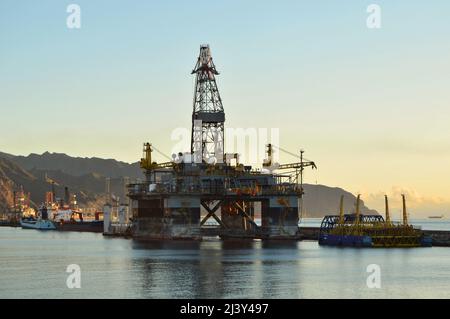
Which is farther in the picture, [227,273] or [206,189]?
[206,189]

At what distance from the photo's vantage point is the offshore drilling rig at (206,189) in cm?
15238

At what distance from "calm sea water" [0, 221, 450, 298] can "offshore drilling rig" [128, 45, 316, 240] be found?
13720 mm

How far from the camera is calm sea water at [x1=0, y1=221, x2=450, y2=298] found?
7769 centimetres

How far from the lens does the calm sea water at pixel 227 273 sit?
77.7m

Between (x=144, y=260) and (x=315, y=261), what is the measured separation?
24.2m

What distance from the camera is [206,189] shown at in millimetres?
155625

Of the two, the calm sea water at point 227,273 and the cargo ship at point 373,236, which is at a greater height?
the cargo ship at point 373,236

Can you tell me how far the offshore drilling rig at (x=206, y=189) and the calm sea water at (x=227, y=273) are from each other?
13720 millimetres

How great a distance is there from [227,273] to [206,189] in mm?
62710

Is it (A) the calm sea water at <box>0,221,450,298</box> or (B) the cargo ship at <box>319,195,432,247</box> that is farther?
(B) the cargo ship at <box>319,195,432,247</box>

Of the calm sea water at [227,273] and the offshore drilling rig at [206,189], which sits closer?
the calm sea water at [227,273]
